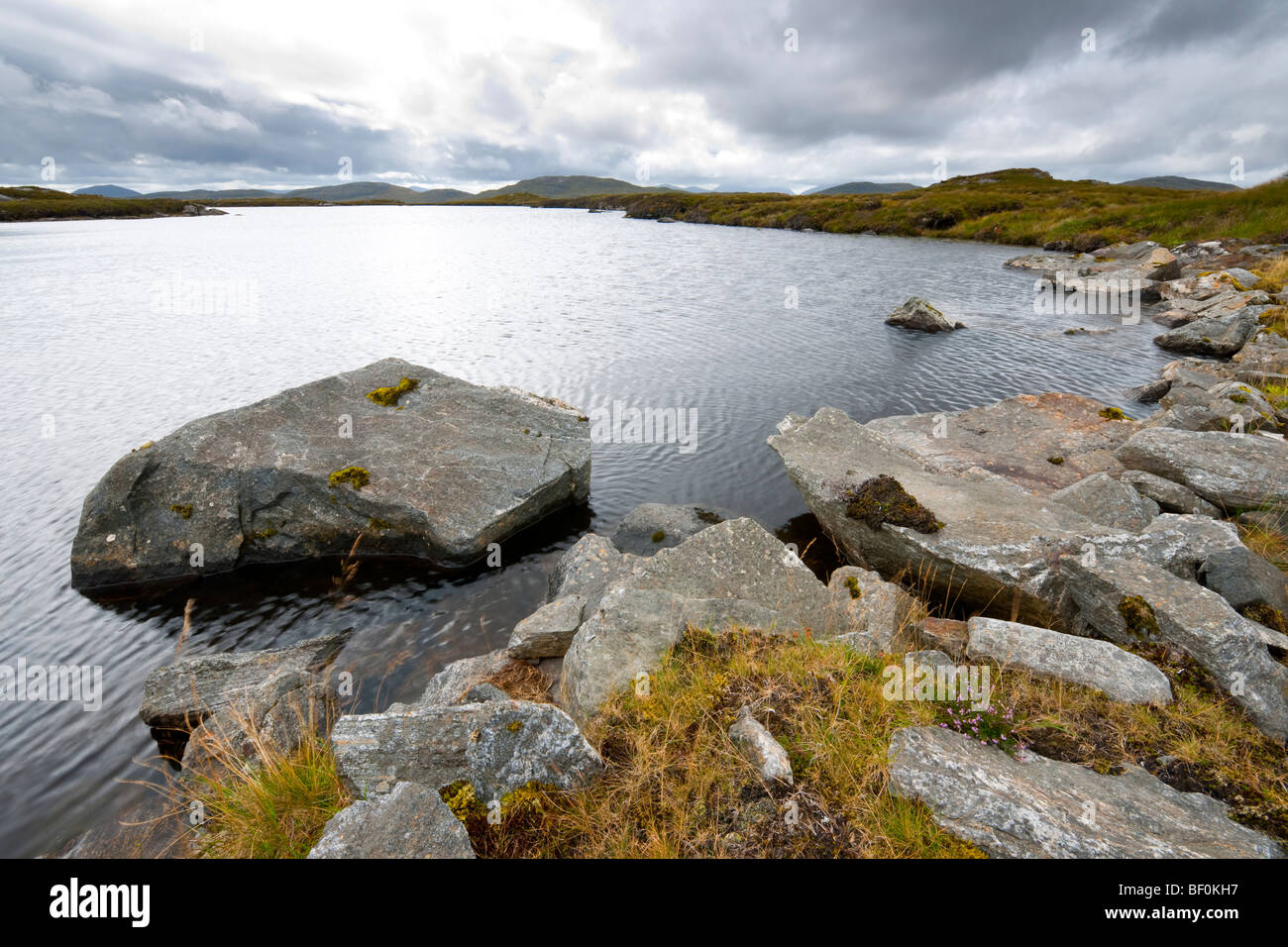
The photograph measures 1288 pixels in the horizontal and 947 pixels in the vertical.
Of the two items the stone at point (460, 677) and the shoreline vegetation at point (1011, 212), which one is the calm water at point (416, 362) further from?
the shoreline vegetation at point (1011, 212)

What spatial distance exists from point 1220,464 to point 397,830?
18485mm

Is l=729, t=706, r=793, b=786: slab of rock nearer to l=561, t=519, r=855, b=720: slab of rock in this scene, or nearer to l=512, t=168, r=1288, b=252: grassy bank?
l=561, t=519, r=855, b=720: slab of rock

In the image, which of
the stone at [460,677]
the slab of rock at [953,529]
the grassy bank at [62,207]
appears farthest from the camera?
the grassy bank at [62,207]

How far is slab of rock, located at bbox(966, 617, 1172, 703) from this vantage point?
7781mm

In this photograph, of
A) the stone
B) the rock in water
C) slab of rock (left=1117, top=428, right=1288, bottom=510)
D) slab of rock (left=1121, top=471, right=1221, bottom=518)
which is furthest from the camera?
the rock in water

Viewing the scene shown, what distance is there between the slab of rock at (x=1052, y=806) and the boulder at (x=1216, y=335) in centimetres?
4014

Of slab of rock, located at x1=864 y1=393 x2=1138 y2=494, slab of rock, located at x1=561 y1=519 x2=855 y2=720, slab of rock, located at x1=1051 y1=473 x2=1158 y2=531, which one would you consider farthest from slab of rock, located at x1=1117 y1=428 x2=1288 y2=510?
slab of rock, located at x1=561 y1=519 x2=855 y2=720

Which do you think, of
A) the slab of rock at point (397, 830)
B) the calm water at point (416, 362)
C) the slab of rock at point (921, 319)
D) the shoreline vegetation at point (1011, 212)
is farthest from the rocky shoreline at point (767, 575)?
the shoreline vegetation at point (1011, 212)

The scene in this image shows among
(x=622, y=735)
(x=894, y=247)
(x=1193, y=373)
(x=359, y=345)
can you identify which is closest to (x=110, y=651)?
(x=622, y=735)

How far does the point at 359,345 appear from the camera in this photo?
40.0 meters

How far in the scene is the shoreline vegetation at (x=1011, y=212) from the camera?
71375 mm

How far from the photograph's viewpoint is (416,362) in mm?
36281

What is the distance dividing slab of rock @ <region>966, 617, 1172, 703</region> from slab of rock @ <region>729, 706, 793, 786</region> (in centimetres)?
381
